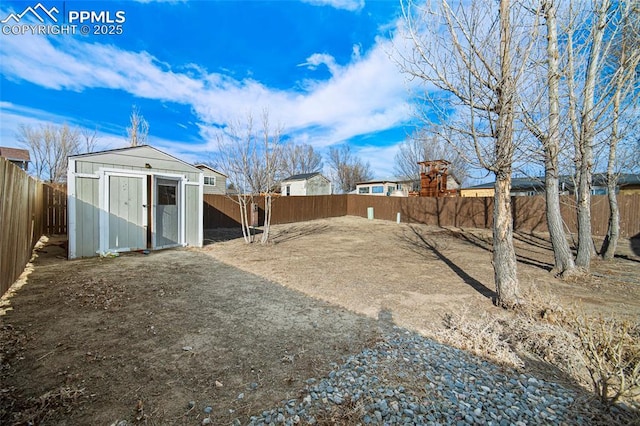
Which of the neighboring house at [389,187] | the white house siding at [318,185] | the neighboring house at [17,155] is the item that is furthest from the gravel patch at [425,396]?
the white house siding at [318,185]

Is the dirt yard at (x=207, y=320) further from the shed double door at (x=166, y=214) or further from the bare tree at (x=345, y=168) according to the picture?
the bare tree at (x=345, y=168)

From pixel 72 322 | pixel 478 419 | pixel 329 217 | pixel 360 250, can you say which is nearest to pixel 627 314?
pixel 478 419

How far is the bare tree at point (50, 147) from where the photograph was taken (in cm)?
1719

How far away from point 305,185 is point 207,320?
2398cm

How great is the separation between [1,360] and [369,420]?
9.07 feet

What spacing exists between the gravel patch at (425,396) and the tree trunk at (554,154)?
2946mm

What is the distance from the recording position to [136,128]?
15625 millimetres

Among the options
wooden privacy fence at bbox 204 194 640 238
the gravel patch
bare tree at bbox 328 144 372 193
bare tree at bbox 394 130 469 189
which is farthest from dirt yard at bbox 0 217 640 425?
bare tree at bbox 328 144 372 193

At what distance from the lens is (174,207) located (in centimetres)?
724

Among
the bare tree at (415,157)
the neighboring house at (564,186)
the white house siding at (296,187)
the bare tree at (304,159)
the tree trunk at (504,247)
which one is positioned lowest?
the tree trunk at (504,247)

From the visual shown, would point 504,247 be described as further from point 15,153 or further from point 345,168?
point 345,168

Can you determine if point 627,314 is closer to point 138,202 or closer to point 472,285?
point 472,285

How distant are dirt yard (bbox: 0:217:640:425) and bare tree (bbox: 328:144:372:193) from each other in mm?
28382

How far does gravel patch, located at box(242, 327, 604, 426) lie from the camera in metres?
1.63
